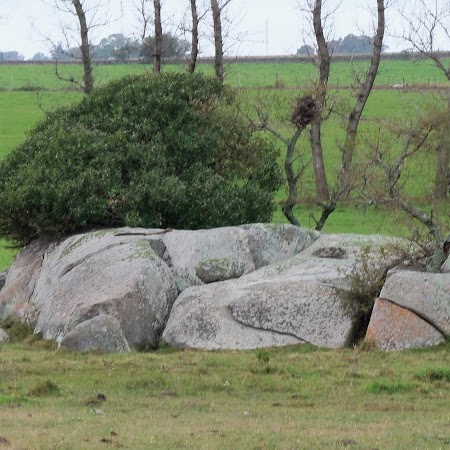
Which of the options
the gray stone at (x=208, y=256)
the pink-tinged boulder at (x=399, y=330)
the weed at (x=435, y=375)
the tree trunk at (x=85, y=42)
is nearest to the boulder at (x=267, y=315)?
the pink-tinged boulder at (x=399, y=330)

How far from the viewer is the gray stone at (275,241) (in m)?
21.2

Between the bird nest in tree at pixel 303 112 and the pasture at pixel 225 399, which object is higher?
the bird nest in tree at pixel 303 112

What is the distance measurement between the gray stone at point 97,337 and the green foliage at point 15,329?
2834 millimetres

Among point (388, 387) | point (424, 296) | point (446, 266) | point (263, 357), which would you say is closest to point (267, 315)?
point (263, 357)

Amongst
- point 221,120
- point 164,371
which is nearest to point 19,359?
point 164,371

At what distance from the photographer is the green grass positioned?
10.7m

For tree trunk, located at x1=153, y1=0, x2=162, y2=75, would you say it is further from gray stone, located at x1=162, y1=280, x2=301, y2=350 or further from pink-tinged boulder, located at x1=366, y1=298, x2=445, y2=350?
pink-tinged boulder, located at x1=366, y1=298, x2=445, y2=350

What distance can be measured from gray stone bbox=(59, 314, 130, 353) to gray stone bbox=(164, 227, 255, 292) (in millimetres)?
2363

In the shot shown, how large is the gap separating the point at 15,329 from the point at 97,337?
3.96 m

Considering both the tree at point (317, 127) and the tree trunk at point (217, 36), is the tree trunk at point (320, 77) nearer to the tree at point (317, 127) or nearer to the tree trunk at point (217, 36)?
the tree at point (317, 127)

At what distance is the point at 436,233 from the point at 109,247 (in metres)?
6.43

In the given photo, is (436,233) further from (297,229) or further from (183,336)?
(183,336)

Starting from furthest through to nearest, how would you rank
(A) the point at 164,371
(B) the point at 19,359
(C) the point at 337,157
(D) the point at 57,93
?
(D) the point at 57,93
(C) the point at 337,157
(B) the point at 19,359
(A) the point at 164,371

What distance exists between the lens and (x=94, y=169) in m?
23.3
